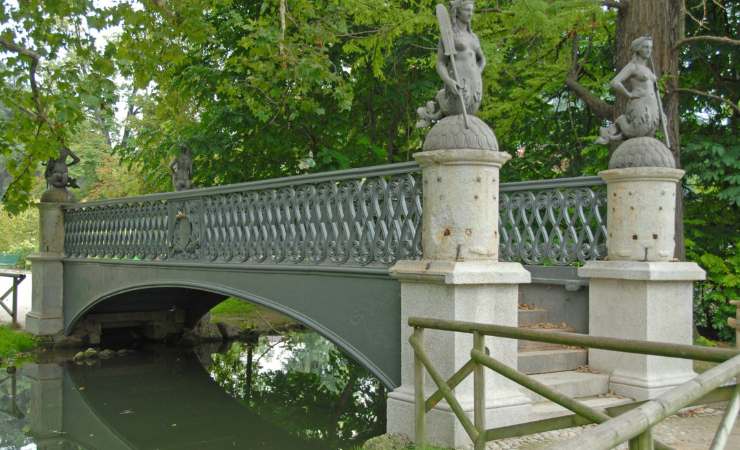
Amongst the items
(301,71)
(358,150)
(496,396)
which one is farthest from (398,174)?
(358,150)

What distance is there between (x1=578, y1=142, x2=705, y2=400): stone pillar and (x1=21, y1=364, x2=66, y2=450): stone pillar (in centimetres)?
654

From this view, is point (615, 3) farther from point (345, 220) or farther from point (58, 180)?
point (58, 180)

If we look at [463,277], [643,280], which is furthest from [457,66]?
[643,280]

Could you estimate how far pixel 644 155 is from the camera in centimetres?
702

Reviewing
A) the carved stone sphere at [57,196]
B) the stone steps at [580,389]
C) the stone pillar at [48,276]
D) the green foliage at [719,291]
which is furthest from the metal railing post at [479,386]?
the carved stone sphere at [57,196]

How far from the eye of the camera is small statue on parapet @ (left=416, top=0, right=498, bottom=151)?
236 inches

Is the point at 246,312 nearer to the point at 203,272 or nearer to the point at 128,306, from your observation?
the point at 128,306

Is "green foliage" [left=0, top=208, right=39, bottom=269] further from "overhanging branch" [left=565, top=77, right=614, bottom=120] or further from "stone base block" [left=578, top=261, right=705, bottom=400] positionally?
"stone base block" [left=578, top=261, right=705, bottom=400]

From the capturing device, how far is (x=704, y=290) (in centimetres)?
1167

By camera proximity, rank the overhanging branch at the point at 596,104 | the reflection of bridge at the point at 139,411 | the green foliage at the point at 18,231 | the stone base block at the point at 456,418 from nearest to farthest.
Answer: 1. the stone base block at the point at 456,418
2. the reflection of bridge at the point at 139,411
3. the overhanging branch at the point at 596,104
4. the green foliage at the point at 18,231

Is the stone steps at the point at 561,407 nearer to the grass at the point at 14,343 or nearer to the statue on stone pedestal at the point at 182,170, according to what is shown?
the statue on stone pedestal at the point at 182,170

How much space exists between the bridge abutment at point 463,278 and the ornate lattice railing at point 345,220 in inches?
21.7

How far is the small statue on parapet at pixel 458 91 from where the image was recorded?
19.7ft

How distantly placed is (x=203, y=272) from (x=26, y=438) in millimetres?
2935
